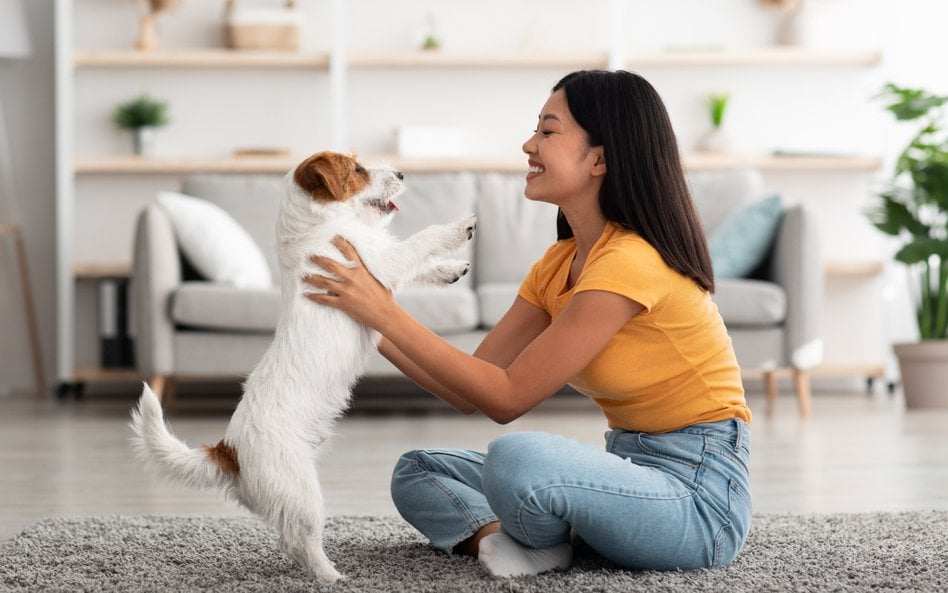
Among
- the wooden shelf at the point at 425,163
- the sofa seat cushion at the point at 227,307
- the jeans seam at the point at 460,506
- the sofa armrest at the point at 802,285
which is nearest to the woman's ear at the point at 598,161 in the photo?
the jeans seam at the point at 460,506

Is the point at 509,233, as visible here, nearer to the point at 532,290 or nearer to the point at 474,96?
the point at 474,96

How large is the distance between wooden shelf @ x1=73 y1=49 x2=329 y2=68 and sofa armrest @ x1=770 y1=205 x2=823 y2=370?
2338 millimetres

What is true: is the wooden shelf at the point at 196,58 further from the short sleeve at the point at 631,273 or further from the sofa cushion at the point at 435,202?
the short sleeve at the point at 631,273

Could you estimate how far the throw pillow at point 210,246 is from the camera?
14.2ft

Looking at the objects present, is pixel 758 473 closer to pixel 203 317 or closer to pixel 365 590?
pixel 365 590

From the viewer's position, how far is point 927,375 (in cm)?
456

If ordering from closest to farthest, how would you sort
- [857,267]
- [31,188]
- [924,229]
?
1. [924,229]
2. [857,267]
3. [31,188]

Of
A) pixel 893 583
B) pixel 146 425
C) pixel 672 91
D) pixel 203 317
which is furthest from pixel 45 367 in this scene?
pixel 893 583

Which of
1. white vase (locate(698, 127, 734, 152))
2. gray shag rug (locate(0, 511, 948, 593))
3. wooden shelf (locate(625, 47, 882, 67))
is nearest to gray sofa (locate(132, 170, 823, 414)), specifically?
white vase (locate(698, 127, 734, 152))

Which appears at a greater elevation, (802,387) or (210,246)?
(210,246)

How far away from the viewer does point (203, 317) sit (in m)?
4.16

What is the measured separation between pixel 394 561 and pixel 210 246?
108 inches

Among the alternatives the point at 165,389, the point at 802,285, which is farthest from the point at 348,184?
the point at 165,389

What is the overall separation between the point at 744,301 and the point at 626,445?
2.58 m
